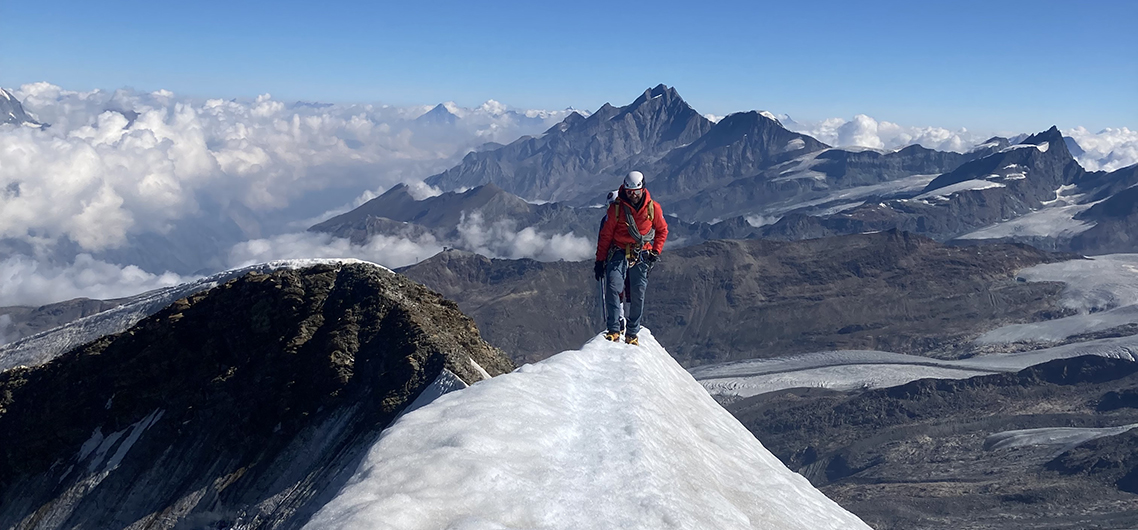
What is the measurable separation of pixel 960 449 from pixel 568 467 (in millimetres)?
138551

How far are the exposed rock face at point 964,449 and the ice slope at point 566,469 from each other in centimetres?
9359

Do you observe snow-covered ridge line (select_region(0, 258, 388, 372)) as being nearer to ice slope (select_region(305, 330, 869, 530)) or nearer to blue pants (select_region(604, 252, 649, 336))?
blue pants (select_region(604, 252, 649, 336))

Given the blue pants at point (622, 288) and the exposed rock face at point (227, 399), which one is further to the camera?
the blue pants at point (622, 288)

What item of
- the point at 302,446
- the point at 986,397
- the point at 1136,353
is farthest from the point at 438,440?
the point at 1136,353

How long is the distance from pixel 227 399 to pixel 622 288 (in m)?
13.8

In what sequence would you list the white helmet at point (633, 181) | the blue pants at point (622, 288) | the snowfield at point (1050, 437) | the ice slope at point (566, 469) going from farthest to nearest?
the snowfield at point (1050, 437)
the blue pants at point (622, 288)
the white helmet at point (633, 181)
the ice slope at point (566, 469)

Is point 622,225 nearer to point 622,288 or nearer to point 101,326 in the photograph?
point 622,288

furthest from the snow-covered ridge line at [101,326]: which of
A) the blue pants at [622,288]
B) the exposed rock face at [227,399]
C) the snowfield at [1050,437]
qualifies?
the snowfield at [1050,437]

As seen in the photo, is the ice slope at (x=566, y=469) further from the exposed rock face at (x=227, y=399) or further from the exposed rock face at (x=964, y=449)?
the exposed rock face at (x=964, y=449)

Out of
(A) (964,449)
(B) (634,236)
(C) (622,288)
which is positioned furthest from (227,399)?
(A) (964,449)

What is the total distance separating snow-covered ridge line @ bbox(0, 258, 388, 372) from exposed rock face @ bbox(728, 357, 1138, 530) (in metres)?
89.3

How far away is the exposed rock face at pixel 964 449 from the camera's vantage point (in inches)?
3981

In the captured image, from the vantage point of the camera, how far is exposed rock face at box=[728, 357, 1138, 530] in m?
101

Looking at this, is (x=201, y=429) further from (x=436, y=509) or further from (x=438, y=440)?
(x=436, y=509)
